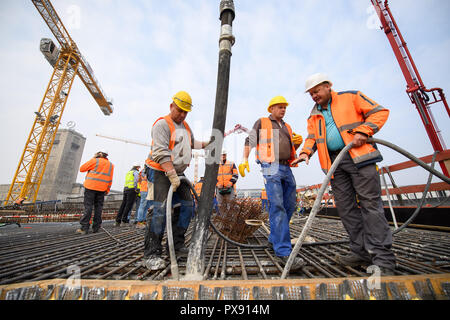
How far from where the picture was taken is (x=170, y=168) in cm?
179

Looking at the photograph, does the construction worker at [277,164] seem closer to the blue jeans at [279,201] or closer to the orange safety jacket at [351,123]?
the blue jeans at [279,201]

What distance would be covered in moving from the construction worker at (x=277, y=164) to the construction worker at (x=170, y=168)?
831mm

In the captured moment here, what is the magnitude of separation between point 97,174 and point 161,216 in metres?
2.97

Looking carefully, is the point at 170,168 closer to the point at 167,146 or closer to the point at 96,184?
the point at 167,146

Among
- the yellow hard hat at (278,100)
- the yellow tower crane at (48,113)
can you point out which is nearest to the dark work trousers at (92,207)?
the yellow hard hat at (278,100)

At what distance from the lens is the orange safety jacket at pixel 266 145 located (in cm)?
216

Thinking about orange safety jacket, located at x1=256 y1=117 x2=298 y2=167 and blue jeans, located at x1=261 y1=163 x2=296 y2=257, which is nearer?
blue jeans, located at x1=261 y1=163 x2=296 y2=257

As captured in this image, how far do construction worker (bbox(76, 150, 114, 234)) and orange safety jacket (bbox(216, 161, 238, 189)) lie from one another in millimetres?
2912

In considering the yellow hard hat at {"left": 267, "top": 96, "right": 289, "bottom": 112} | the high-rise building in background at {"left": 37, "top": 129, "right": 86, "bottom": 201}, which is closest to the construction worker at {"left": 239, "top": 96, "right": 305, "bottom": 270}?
the yellow hard hat at {"left": 267, "top": 96, "right": 289, "bottom": 112}

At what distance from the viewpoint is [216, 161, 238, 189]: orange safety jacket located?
549 cm

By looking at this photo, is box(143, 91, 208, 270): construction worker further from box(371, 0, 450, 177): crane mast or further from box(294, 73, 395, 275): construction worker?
box(371, 0, 450, 177): crane mast

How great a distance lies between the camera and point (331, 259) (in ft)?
5.47

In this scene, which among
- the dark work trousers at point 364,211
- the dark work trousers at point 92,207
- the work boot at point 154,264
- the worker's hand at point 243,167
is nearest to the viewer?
the dark work trousers at point 364,211
